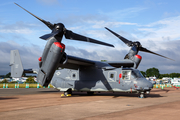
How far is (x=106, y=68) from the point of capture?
1827cm

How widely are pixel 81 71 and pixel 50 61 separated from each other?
581 cm

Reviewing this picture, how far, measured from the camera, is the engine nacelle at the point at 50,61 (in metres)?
13.8

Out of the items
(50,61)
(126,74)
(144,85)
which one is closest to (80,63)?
(126,74)

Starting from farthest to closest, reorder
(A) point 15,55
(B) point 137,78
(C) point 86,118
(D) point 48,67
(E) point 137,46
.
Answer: (E) point 137,46
(A) point 15,55
(B) point 137,78
(D) point 48,67
(C) point 86,118

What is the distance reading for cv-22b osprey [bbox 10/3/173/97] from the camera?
1431 centimetres

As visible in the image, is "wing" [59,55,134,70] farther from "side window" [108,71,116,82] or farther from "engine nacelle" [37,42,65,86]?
"engine nacelle" [37,42,65,86]

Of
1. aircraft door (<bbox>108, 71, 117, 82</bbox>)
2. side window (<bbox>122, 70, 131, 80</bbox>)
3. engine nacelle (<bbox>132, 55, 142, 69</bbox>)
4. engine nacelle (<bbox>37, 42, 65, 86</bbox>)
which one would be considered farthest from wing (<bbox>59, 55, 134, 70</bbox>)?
engine nacelle (<bbox>132, 55, 142, 69</bbox>)

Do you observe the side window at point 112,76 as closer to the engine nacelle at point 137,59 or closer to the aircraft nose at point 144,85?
the aircraft nose at point 144,85

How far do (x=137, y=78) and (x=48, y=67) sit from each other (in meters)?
7.56

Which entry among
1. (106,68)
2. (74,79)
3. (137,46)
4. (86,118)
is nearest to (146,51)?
(137,46)

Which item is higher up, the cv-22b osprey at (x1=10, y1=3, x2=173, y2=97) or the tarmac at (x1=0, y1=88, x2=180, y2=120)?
the cv-22b osprey at (x1=10, y1=3, x2=173, y2=97)

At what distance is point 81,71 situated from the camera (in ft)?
63.9

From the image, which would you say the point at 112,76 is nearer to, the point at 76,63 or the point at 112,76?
the point at 112,76

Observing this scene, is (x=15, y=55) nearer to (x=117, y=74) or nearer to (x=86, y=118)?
(x=117, y=74)
